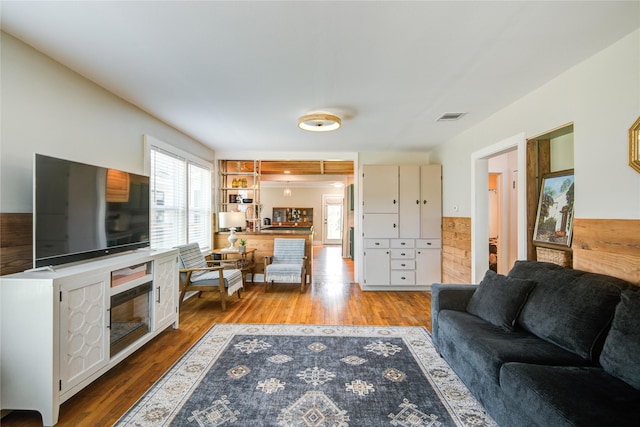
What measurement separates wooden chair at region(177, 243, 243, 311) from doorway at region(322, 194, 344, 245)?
25.3 feet

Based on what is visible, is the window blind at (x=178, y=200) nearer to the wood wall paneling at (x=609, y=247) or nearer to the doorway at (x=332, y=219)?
the wood wall paneling at (x=609, y=247)

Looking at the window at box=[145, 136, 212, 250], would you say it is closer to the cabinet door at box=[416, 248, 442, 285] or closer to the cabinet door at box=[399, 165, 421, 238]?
the cabinet door at box=[399, 165, 421, 238]

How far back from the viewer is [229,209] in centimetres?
561

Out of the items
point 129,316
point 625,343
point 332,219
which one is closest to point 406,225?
point 625,343

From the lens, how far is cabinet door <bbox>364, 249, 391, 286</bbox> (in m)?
4.90

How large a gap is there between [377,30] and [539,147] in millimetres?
2174

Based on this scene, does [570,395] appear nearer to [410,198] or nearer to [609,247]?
[609,247]

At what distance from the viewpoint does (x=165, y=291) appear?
2998 millimetres

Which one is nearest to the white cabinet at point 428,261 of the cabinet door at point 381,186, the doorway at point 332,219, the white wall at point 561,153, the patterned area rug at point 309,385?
the cabinet door at point 381,186

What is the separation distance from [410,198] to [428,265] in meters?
1.20

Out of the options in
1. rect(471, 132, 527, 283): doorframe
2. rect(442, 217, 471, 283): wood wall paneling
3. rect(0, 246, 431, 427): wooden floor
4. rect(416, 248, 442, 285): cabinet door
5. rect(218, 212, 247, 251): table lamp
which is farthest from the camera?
rect(218, 212, 247, 251): table lamp

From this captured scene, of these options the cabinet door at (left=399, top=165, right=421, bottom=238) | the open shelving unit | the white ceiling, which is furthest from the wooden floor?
the white ceiling

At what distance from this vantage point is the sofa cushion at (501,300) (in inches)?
84.0

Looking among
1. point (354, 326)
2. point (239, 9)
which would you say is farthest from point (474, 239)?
point (239, 9)
